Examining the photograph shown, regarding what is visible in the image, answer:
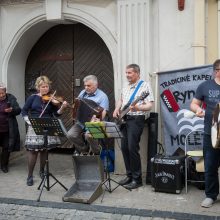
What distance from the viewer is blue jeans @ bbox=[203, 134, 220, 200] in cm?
539

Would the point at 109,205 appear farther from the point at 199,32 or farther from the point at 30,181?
the point at 199,32

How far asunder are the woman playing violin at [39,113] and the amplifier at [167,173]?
1.69m

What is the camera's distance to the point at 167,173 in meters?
6.05

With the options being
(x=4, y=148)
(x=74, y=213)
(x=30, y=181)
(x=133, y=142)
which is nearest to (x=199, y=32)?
(x=133, y=142)

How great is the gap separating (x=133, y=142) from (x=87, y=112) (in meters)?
0.82

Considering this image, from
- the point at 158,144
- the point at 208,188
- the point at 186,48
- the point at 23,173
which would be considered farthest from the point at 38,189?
the point at 186,48

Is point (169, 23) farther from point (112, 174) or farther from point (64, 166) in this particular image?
point (64, 166)

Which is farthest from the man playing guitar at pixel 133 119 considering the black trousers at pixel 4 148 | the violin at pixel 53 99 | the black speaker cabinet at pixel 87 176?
the black trousers at pixel 4 148

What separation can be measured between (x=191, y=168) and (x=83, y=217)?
1964mm

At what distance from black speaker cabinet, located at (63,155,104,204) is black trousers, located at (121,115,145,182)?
0.52 m

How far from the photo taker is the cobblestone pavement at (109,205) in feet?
17.3

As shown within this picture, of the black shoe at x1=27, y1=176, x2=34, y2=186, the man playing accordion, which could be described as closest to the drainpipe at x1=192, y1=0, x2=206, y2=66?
the man playing accordion

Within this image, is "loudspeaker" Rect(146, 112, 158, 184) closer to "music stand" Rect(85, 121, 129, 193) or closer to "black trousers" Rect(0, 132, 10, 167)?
"music stand" Rect(85, 121, 129, 193)

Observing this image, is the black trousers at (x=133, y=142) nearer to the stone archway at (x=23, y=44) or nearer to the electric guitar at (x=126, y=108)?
the electric guitar at (x=126, y=108)
